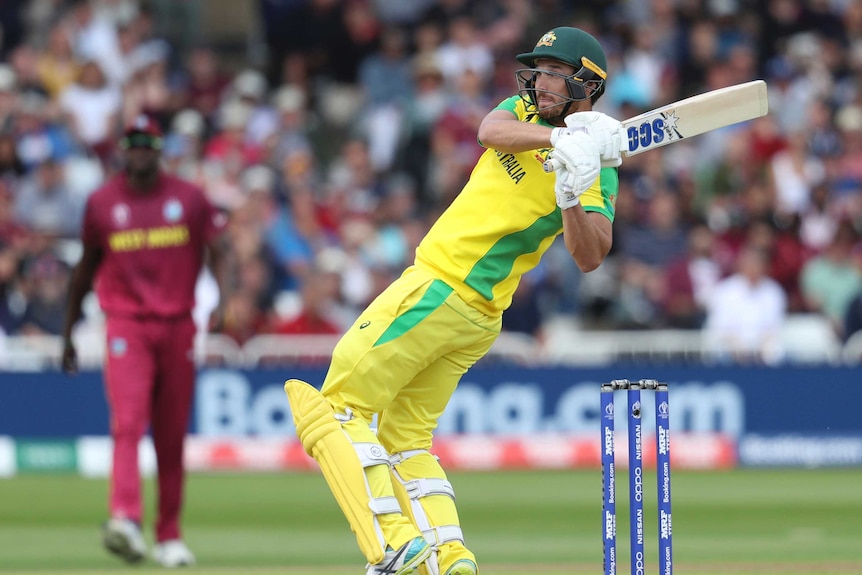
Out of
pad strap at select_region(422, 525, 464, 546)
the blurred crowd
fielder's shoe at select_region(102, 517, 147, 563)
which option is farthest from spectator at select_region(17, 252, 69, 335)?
pad strap at select_region(422, 525, 464, 546)

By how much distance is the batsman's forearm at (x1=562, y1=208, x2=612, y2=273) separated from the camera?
540 cm

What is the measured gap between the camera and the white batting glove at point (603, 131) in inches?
210

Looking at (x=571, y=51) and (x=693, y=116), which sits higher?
(x=571, y=51)

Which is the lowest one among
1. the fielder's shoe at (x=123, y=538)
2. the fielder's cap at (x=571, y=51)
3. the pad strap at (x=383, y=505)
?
the fielder's shoe at (x=123, y=538)

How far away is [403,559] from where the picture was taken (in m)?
5.46

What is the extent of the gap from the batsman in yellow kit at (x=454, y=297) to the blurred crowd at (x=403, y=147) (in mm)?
7989

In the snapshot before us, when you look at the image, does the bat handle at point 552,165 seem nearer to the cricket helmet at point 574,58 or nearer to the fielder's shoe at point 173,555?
the cricket helmet at point 574,58

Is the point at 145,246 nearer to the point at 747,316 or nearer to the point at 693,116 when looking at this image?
the point at 693,116

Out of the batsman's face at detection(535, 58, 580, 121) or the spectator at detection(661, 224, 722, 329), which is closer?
the batsman's face at detection(535, 58, 580, 121)

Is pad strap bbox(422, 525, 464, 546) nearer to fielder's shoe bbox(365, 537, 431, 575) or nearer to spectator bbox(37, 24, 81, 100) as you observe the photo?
fielder's shoe bbox(365, 537, 431, 575)

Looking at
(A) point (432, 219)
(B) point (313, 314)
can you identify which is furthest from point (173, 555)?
(A) point (432, 219)

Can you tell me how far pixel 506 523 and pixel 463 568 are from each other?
4357 mm

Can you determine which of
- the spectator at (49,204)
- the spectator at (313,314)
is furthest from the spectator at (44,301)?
the spectator at (313,314)

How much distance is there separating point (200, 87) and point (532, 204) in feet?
36.9
